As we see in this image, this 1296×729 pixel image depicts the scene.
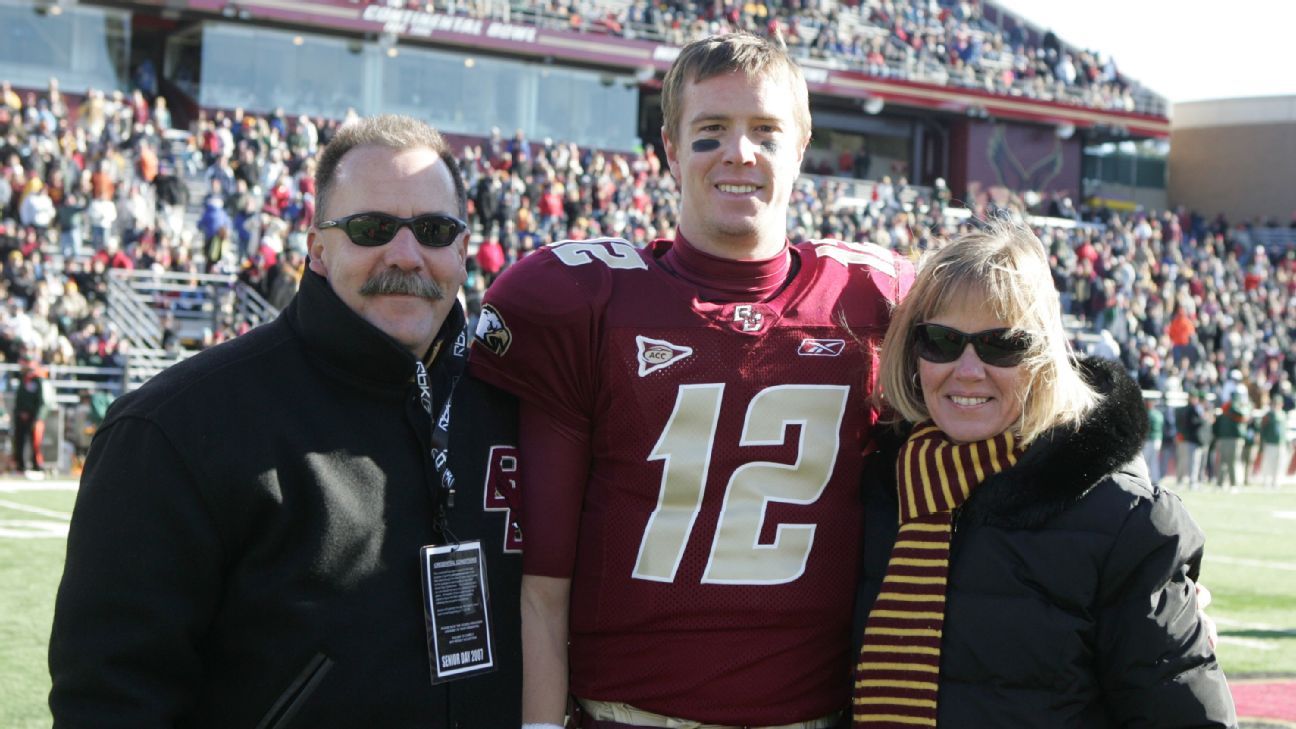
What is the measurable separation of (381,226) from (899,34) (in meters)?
32.2

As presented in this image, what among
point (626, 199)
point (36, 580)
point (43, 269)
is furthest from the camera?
point (626, 199)

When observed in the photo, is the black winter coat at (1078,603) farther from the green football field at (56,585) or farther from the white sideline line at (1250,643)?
the white sideline line at (1250,643)

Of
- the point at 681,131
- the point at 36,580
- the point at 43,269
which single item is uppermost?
the point at 681,131

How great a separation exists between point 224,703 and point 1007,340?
4.91 feet

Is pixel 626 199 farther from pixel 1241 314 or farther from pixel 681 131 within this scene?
pixel 681 131

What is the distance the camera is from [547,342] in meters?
2.80

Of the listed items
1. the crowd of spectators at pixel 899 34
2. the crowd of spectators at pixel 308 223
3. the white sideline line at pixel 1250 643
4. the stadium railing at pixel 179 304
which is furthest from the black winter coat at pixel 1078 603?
the crowd of spectators at pixel 899 34

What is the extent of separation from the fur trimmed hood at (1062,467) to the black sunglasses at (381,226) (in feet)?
3.57

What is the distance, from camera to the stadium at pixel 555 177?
46.1 feet

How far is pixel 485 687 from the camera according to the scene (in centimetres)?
251

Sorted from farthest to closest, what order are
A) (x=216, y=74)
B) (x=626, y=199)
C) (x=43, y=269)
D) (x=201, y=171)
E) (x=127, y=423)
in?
1. (x=216, y=74)
2. (x=626, y=199)
3. (x=201, y=171)
4. (x=43, y=269)
5. (x=127, y=423)

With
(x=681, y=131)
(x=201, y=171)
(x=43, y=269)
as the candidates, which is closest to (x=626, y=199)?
(x=201, y=171)

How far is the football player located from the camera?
2.74 metres

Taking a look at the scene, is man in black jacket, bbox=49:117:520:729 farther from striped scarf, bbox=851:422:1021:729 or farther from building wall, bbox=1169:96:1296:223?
building wall, bbox=1169:96:1296:223
